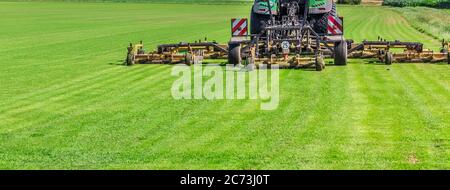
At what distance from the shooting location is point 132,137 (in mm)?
10945

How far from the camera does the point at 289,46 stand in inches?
845

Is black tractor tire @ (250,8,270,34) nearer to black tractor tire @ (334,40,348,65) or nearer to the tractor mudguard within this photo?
the tractor mudguard

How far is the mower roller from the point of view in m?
21.0

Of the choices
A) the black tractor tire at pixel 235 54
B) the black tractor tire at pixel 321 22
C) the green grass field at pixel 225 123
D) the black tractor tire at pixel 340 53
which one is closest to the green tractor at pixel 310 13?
the black tractor tire at pixel 321 22

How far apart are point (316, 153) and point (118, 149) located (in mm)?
2575

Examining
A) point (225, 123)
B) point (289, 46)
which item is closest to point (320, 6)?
point (289, 46)

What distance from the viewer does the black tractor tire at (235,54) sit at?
2097cm

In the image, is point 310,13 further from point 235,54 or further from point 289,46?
point 235,54

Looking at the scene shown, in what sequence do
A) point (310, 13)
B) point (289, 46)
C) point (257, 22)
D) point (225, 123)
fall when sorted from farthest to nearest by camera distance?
point (257, 22) < point (310, 13) < point (289, 46) < point (225, 123)

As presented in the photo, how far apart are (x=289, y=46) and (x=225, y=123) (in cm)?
969

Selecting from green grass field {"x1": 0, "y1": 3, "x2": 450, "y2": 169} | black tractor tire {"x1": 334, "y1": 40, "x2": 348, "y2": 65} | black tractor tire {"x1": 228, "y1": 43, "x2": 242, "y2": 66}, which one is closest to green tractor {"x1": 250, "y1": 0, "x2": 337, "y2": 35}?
black tractor tire {"x1": 334, "y1": 40, "x2": 348, "y2": 65}

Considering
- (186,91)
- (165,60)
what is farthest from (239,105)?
(165,60)

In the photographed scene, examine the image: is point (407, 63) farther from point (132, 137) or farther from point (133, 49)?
point (132, 137)

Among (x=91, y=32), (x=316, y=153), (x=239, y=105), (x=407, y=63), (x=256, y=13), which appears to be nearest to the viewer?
(x=316, y=153)
